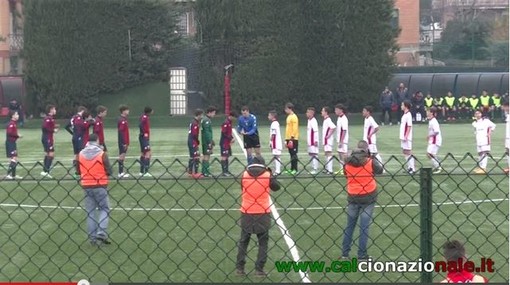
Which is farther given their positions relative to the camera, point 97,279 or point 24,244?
point 24,244

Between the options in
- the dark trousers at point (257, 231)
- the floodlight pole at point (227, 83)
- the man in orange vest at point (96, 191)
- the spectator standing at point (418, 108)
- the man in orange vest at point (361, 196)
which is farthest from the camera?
the floodlight pole at point (227, 83)

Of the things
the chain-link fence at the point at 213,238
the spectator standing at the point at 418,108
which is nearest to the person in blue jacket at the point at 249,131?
the chain-link fence at the point at 213,238

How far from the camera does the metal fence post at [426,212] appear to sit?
740cm

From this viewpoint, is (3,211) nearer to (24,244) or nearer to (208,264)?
(24,244)

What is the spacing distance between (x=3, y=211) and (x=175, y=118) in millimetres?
32924

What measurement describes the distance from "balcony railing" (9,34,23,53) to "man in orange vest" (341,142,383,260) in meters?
42.8

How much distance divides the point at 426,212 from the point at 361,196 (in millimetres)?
5457

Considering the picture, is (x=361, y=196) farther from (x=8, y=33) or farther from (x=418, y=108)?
(x=8, y=33)

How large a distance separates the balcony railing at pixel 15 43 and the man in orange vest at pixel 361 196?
4283 centimetres

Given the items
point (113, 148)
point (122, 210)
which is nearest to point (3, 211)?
point (122, 210)

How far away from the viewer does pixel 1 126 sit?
164 ft

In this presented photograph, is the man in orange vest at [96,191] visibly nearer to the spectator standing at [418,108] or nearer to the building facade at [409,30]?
the spectator standing at [418,108]

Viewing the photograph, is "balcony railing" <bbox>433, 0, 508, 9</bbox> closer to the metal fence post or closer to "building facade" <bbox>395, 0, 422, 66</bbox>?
"building facade" <bbox>395, 0, 422, 66</bbox>

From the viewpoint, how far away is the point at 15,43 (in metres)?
59.3
